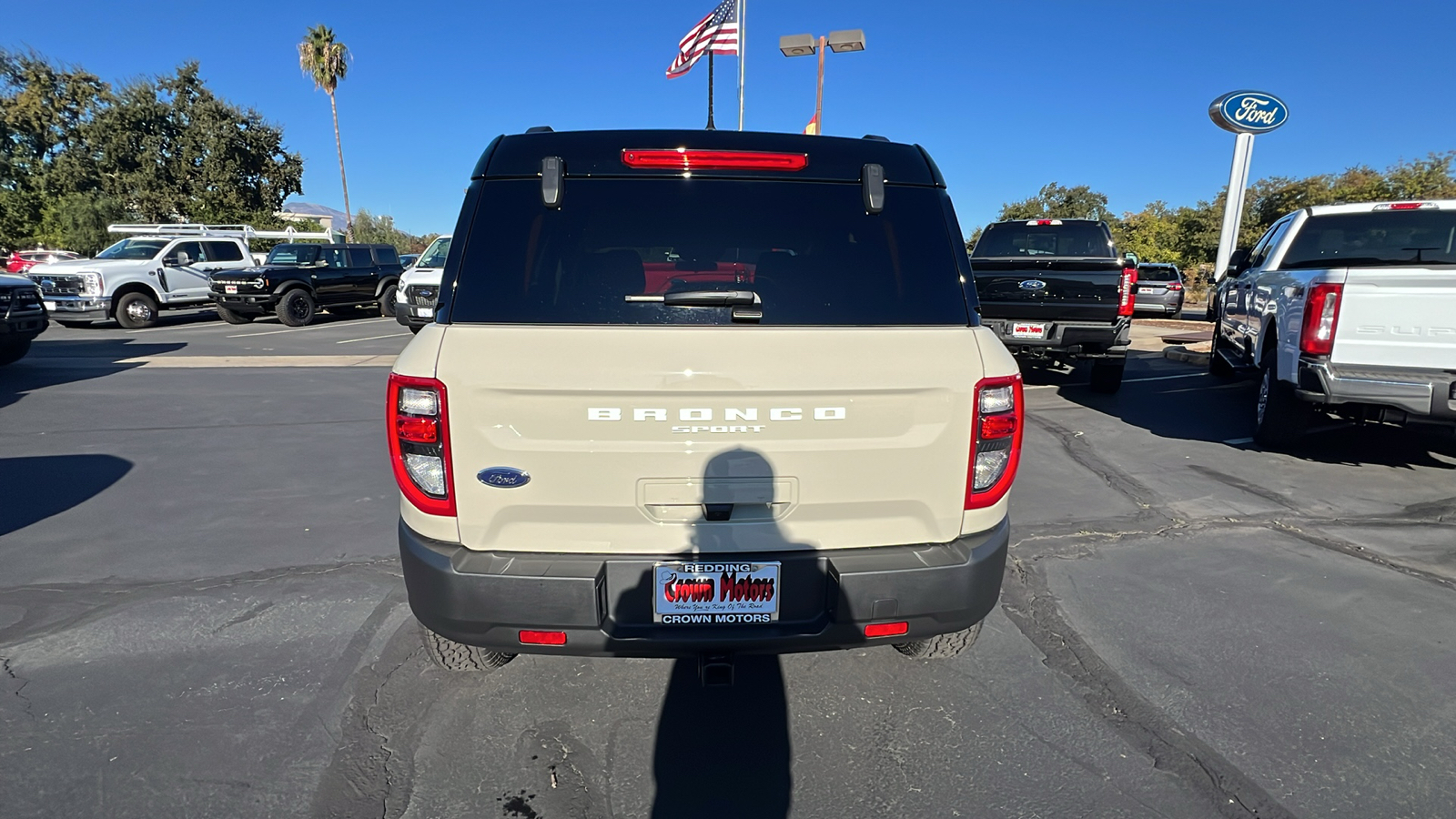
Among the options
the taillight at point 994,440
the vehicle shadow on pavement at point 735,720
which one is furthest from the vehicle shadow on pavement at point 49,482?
the taillight at point 994,440

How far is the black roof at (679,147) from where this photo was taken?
8.50 ft

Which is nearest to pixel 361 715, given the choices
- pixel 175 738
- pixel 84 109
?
pixel 175 738

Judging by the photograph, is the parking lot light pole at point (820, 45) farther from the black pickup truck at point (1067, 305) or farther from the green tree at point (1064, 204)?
the green tree at point (1064, 204)

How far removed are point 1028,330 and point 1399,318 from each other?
11.4 feet

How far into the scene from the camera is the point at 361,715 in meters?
2.77

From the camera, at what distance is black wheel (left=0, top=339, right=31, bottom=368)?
401 inches

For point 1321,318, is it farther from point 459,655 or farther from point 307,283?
point 307,283

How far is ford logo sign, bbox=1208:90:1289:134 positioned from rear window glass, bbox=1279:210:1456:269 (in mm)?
10621

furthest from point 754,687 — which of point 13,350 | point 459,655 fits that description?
point 13,350

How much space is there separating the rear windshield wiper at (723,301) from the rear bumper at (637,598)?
0.74 meters

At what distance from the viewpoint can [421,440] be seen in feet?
7.36

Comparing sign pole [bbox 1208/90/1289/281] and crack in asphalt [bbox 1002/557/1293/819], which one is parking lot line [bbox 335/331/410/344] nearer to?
crack in asphalt [bbox 1002/557/1293/819]

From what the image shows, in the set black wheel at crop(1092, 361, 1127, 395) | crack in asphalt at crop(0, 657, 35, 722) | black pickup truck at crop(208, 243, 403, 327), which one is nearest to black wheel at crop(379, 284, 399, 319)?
black pickup truck at crop(208, 243, 403, 327)

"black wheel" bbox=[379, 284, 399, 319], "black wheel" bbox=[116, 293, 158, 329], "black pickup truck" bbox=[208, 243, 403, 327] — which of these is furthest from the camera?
"black wheel" bbox=[379, 284, 399, 319]
